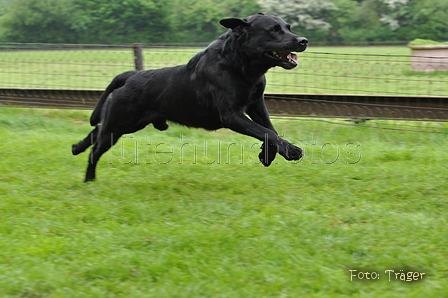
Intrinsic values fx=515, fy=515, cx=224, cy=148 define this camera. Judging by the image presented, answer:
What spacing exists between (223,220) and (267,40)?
1683 millimetres

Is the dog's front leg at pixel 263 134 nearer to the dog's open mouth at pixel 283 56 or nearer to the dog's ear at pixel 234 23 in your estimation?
the dog's open mouth at pixel 283 56

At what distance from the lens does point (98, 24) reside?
40438 mm

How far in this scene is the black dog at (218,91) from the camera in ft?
15.6

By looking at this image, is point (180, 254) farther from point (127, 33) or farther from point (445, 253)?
point (127, 33)

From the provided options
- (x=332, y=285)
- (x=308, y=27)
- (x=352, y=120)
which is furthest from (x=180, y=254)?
(x=308, y=27)

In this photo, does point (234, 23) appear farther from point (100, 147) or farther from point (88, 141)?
point (88, 141)

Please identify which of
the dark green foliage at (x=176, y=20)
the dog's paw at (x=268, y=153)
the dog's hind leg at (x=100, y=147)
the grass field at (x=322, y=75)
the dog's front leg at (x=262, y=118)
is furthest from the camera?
the dark green foliage at (x=176, y=20)

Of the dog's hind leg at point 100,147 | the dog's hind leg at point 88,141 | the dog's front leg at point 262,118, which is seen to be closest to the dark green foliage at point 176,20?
the dog's hind leg at point 88,141

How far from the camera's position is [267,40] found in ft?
15.5

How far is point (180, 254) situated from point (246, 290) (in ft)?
2.34

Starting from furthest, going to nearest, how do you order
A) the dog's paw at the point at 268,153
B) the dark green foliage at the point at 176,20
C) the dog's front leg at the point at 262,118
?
the dark green foliage at the point at 176,20
the dog's front leg at the point at 262,118
the dog's paw at the point at 268,153

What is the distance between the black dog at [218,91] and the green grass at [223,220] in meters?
0.65

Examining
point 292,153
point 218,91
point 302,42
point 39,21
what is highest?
point 302,42

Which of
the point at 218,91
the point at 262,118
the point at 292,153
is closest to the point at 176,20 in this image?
the point at 262,118
